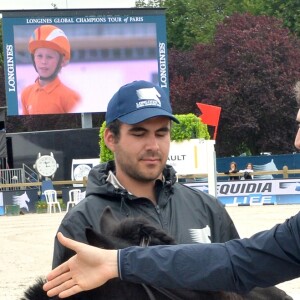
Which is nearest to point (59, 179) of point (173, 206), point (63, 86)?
point (63, 86)

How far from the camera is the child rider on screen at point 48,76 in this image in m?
34.5

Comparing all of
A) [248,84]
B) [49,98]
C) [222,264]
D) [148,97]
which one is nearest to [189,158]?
[49,98]

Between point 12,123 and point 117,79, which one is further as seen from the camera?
point 12,123

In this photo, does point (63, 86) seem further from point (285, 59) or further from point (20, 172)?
point (285, 59)

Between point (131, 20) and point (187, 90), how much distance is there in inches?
427

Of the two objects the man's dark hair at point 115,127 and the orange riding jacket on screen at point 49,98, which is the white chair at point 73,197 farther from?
the man's dark hair at point 115,127

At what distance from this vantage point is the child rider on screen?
3453 centimetres

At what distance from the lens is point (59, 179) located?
112 ft

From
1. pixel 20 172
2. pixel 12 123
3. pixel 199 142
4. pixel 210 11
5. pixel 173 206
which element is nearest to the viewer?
→ pixel 173 206

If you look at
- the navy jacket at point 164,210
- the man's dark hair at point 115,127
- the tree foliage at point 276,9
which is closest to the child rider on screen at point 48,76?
the tree foliage at point 276,9

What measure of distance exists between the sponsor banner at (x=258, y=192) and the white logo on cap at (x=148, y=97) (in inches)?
941

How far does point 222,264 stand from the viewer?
209 cm

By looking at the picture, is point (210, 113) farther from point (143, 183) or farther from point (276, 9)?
point (276, 9)

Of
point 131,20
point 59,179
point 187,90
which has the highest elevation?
point 131,20
